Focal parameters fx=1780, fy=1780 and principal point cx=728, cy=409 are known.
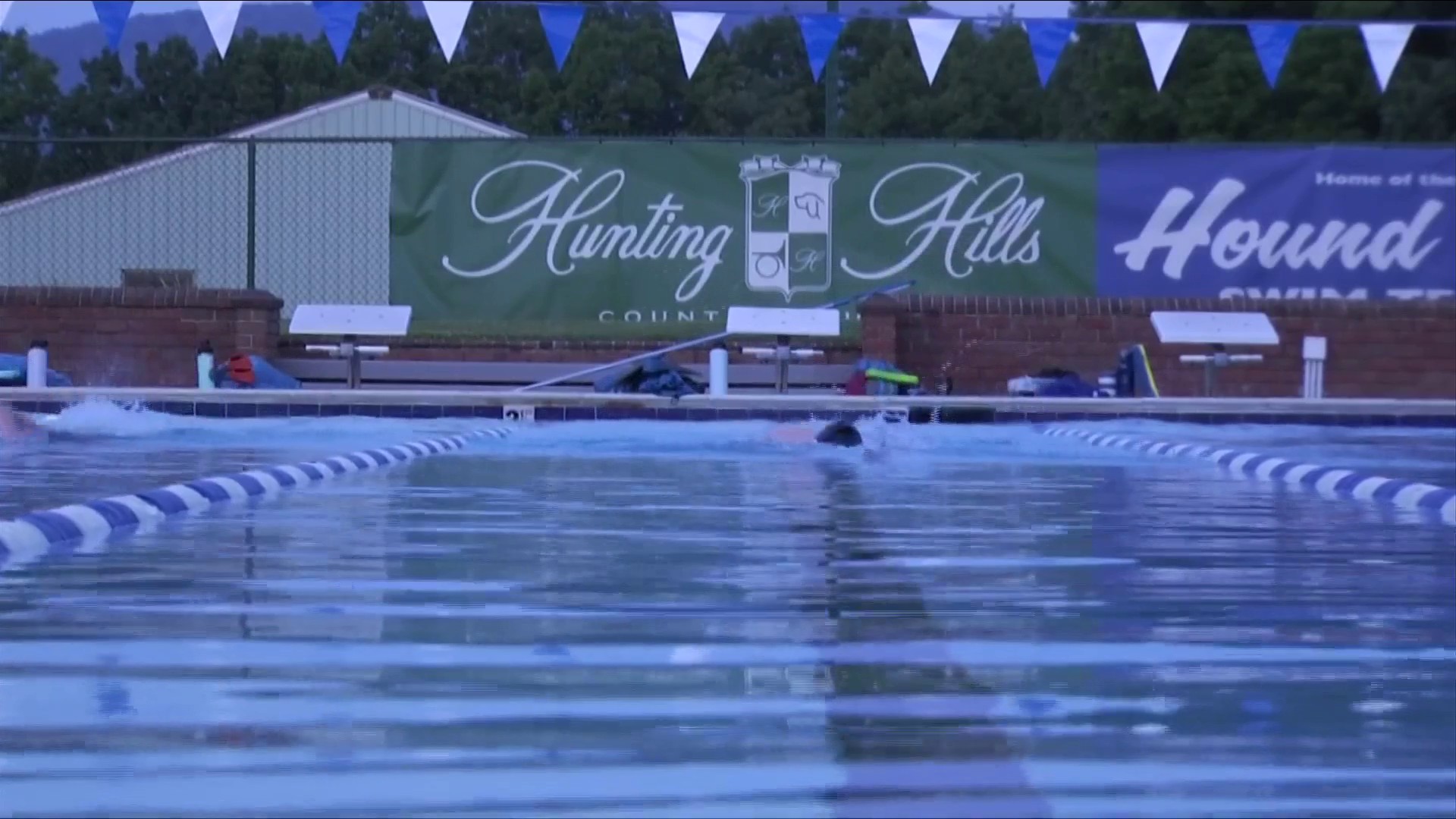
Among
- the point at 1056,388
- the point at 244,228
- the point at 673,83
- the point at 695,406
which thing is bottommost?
the point at 695,406

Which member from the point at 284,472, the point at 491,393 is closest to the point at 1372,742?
the point at 284,472

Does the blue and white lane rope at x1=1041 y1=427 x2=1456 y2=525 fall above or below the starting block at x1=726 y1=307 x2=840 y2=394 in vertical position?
below

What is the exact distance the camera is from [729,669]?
4.11 m

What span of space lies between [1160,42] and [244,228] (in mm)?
8028

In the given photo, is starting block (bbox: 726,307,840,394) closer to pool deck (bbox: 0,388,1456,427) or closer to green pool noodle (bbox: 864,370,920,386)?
green pool noodle (bbox: 864,370,920,386)

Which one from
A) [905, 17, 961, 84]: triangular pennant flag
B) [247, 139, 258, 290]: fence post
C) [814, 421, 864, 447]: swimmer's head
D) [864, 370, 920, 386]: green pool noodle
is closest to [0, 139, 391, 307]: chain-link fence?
[247, 139, 258, 290]: fence post

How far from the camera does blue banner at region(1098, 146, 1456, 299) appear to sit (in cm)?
1527

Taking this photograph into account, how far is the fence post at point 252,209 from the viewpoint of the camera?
49.3 feet

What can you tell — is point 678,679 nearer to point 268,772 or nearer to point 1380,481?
point 268,772

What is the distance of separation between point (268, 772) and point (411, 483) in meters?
5.46

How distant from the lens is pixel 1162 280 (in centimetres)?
1532

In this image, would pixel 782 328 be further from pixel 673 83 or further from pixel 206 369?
pixel 673 83

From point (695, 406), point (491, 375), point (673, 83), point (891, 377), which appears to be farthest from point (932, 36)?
point (673, 83)

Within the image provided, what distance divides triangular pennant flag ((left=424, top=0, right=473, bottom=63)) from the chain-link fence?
1865 mm
